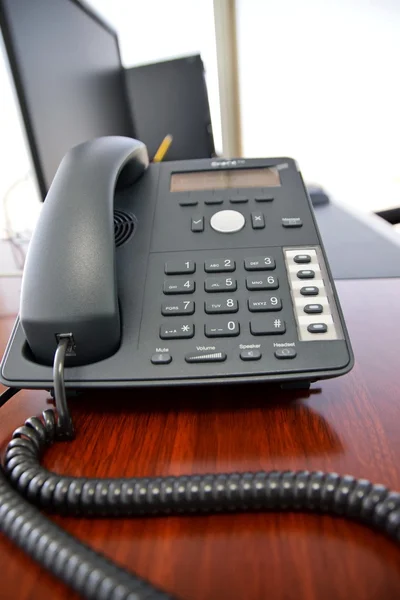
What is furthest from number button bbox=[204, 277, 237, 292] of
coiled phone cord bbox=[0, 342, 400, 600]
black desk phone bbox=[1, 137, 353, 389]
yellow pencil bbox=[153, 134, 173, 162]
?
yellow pencil bbox=[153, 134, 173, 162]

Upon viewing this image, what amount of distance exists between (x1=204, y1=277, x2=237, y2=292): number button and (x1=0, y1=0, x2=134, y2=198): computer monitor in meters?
0.25

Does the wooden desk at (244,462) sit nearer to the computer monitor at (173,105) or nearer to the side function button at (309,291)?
the side function button at (309,291)

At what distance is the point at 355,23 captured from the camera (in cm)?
112

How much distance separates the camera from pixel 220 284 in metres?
0.31

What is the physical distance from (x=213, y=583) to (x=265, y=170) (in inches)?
13.3

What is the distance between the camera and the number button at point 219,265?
0.32m

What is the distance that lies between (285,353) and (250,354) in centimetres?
2

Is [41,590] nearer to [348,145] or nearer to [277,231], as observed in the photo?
[277,231]

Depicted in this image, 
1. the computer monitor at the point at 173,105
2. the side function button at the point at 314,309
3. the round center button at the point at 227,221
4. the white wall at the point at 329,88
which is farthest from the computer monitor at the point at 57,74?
the white wall at the point at 329,88

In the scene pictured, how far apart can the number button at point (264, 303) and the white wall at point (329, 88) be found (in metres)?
0.87

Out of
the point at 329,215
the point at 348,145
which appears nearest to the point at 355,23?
the point at 348,145

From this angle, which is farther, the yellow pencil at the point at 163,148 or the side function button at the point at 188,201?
the yellow pencil at the point at 163,148

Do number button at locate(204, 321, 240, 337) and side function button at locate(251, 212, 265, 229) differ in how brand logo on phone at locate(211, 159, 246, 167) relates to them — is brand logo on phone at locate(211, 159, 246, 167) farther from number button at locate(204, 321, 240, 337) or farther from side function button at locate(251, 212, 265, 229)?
number button at locate(204, 321, 240, 337)

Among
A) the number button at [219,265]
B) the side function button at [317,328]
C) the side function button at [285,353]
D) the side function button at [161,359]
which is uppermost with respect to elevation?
the number button at [219,265]
